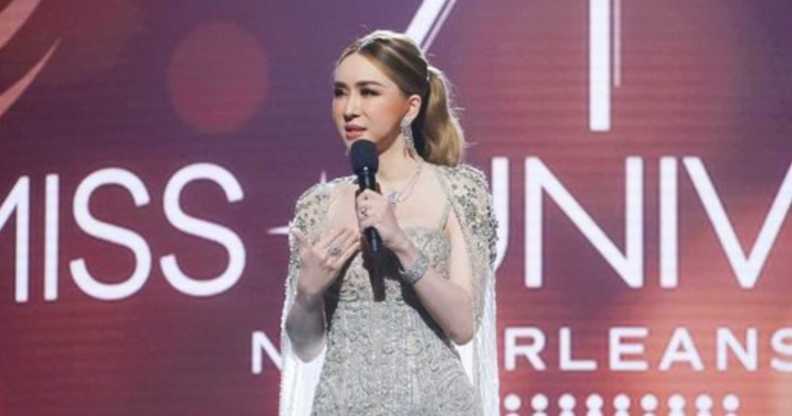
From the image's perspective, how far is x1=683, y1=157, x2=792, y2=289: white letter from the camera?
14.1ft

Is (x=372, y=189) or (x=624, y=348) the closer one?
(x=372, y=189)

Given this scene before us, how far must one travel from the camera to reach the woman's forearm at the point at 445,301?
2490mm

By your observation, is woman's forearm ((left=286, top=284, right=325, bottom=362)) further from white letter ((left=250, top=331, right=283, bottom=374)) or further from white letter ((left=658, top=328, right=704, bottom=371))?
white letter ((left=658, top=328, right=704, bottom=371))

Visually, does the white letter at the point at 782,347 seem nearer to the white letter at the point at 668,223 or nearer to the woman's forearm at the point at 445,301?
the white letter at the point at 668,223

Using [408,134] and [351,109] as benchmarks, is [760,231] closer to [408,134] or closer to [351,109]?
[408,134]

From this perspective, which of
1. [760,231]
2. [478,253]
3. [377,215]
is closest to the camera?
[377,215]

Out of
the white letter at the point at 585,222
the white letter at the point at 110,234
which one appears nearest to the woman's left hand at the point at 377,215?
the white letter at the point at 585,222

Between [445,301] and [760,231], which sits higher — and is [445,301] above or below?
below

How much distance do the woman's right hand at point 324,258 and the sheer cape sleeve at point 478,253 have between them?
20 cm

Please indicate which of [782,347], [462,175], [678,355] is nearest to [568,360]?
Result: [678,355]

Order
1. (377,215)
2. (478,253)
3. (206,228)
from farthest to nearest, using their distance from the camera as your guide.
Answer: (206,228), (478,253), (377,215)

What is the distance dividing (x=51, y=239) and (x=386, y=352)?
6.70ft

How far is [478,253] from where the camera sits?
2.64 metres

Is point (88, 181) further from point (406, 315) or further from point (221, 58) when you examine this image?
point (406, 315)
